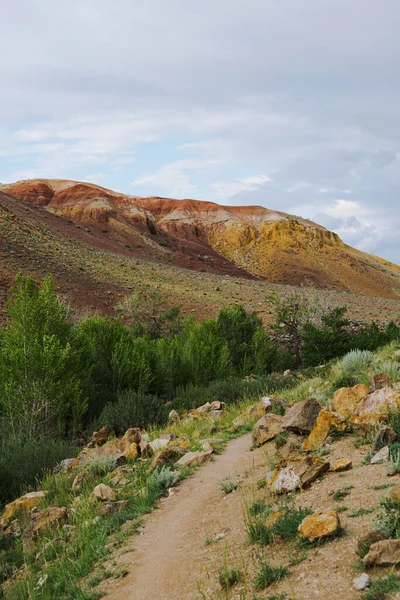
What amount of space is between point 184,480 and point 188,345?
12.6m

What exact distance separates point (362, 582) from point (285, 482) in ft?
6.27

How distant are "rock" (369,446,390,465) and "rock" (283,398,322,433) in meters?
1.74

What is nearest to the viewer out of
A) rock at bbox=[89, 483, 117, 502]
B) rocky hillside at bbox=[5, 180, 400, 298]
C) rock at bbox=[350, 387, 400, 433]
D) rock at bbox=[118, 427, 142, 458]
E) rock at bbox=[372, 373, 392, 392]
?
rock at bbox=[350, 387, 400, 433]

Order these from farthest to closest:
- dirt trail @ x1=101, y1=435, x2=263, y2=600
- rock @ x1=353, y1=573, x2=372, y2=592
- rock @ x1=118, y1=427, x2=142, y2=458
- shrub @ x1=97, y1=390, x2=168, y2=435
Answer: shrub @ x1=97, y1=390, x2=168, y2=435, rock @ x1=118, y1=427, x2=142, y2=458, dirt trail @ x1=101, y1=435, x2=263, y2=600, rock @ x1=353, y1=573, x2=372, y2=592

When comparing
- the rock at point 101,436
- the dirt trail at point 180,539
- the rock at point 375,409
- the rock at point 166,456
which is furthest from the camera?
the rock at point 101,436

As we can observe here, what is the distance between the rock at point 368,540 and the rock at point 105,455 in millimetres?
5350

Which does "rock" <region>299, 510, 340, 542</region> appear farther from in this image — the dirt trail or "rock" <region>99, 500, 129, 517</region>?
"rock" <region>99, 500, 129, 517</region>

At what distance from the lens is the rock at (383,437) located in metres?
5.16

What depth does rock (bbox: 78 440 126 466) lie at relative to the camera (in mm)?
8012

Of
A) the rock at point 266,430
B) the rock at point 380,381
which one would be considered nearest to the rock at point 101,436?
the rock at point 266,430

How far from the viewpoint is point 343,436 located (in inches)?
235

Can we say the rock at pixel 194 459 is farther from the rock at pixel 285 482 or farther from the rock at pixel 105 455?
the rock at pixel 285 482

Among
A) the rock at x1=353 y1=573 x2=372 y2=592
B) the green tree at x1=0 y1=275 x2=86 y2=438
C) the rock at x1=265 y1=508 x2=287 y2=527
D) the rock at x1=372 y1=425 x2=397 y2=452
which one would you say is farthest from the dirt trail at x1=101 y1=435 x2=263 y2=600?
the green tree at x1=0 y1=275 x2=86 y2=438

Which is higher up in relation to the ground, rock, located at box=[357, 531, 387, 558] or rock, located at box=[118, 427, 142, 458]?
rock, located at box=[357, 531, 387, 558]
